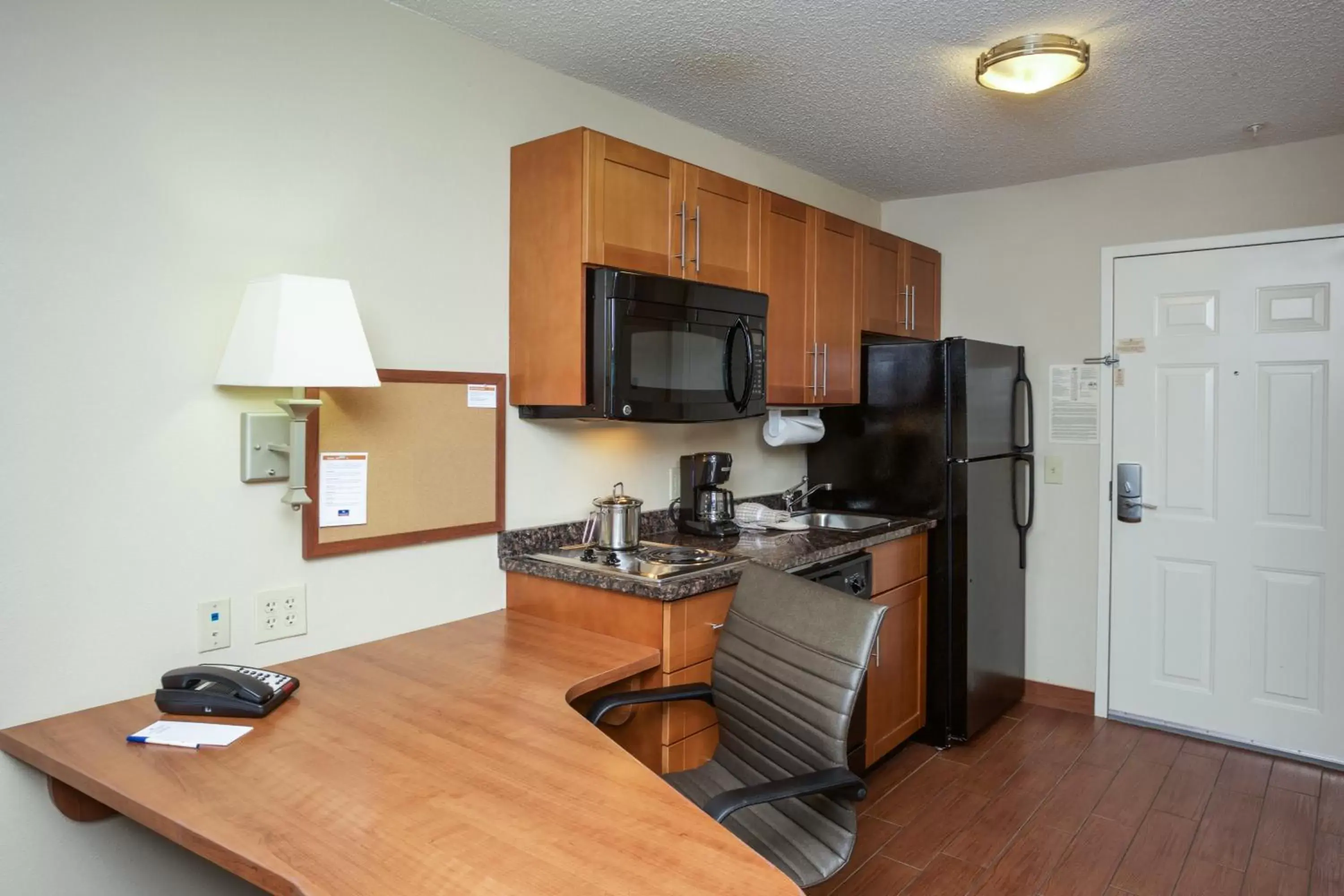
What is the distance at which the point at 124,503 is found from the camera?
1.71 m

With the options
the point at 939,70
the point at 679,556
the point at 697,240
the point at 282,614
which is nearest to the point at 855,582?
the point at 679,556

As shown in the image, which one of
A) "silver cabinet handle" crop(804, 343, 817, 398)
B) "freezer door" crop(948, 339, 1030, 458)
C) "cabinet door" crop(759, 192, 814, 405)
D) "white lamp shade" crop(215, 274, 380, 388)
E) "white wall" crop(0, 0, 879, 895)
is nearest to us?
"white wall" crop(0, 0, 879, 895)

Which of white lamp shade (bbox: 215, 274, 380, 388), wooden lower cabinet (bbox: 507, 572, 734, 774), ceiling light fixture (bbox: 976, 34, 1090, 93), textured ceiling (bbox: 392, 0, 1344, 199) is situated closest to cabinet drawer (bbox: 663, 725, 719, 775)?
wooden lower cabinet (bbox: 507, 572, 734, 774)

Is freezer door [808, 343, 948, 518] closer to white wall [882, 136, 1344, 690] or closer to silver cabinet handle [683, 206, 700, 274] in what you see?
white wall [882, 136, 1344, 690]

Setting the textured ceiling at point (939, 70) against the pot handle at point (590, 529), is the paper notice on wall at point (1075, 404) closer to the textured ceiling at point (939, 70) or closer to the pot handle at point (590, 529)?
the textured ceiling at point (939, 70)

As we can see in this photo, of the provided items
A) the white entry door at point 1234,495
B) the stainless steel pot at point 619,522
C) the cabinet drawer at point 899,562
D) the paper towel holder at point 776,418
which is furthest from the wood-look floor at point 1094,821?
the paper towel holder at point 776,418

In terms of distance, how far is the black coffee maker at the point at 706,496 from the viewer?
3037 mm

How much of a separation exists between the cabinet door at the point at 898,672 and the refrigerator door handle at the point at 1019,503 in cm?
68

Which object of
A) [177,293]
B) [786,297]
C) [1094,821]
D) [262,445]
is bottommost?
[1094,821]

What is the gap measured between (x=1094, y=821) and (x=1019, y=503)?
1.46m

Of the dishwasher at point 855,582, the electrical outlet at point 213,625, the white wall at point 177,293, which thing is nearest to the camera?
the white wall at point 177,293

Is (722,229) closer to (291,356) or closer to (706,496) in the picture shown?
(706,496)

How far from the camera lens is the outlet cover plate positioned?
6.17ft

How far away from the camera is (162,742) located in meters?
1.48
